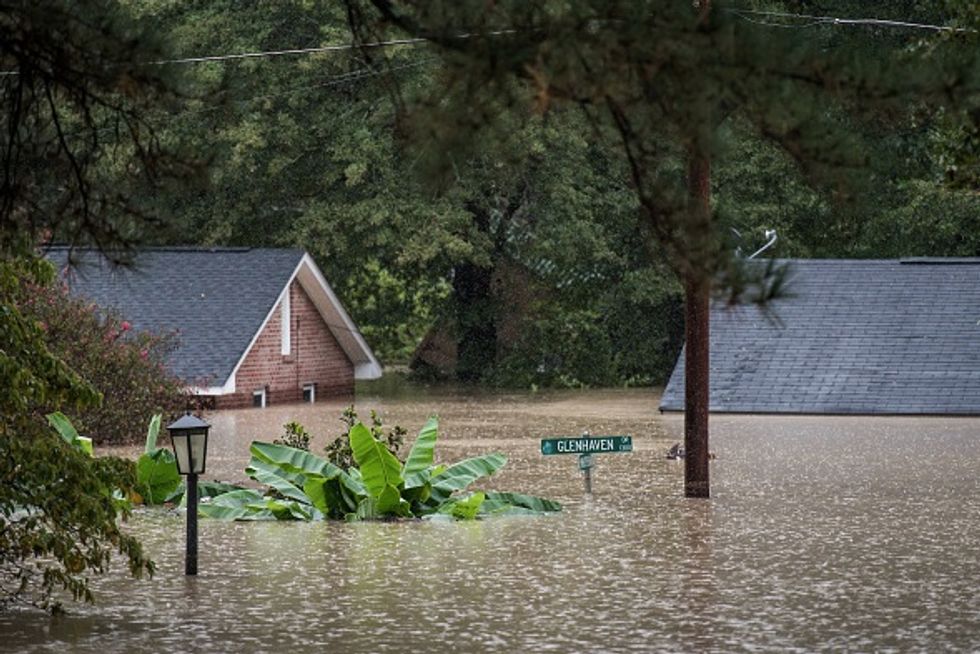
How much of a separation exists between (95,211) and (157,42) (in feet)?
7.58

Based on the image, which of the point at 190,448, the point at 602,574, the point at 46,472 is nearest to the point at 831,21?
the point at 602,574

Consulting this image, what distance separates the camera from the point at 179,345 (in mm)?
40875

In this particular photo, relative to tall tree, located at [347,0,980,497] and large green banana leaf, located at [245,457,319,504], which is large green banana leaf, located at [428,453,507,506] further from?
tall tree, located at [347,0,980,497]

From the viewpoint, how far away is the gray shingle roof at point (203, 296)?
42.0 meters

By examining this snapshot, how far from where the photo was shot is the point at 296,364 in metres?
44.7

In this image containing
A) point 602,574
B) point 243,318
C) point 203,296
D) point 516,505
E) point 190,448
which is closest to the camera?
point 190,448

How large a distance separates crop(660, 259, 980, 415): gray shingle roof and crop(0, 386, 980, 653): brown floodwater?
10911mm

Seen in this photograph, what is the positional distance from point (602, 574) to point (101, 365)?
15.3 metres

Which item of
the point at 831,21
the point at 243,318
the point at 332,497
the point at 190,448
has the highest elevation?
the point at 831,21

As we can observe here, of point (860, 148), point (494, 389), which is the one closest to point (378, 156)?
point (494, 389)

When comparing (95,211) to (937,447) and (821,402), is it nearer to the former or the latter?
(937,447)

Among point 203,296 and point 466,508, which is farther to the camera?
point 203,296

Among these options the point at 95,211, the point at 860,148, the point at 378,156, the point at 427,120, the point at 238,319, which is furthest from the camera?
the point at 378,156

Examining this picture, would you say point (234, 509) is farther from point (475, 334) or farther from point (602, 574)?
point (475, 334)
